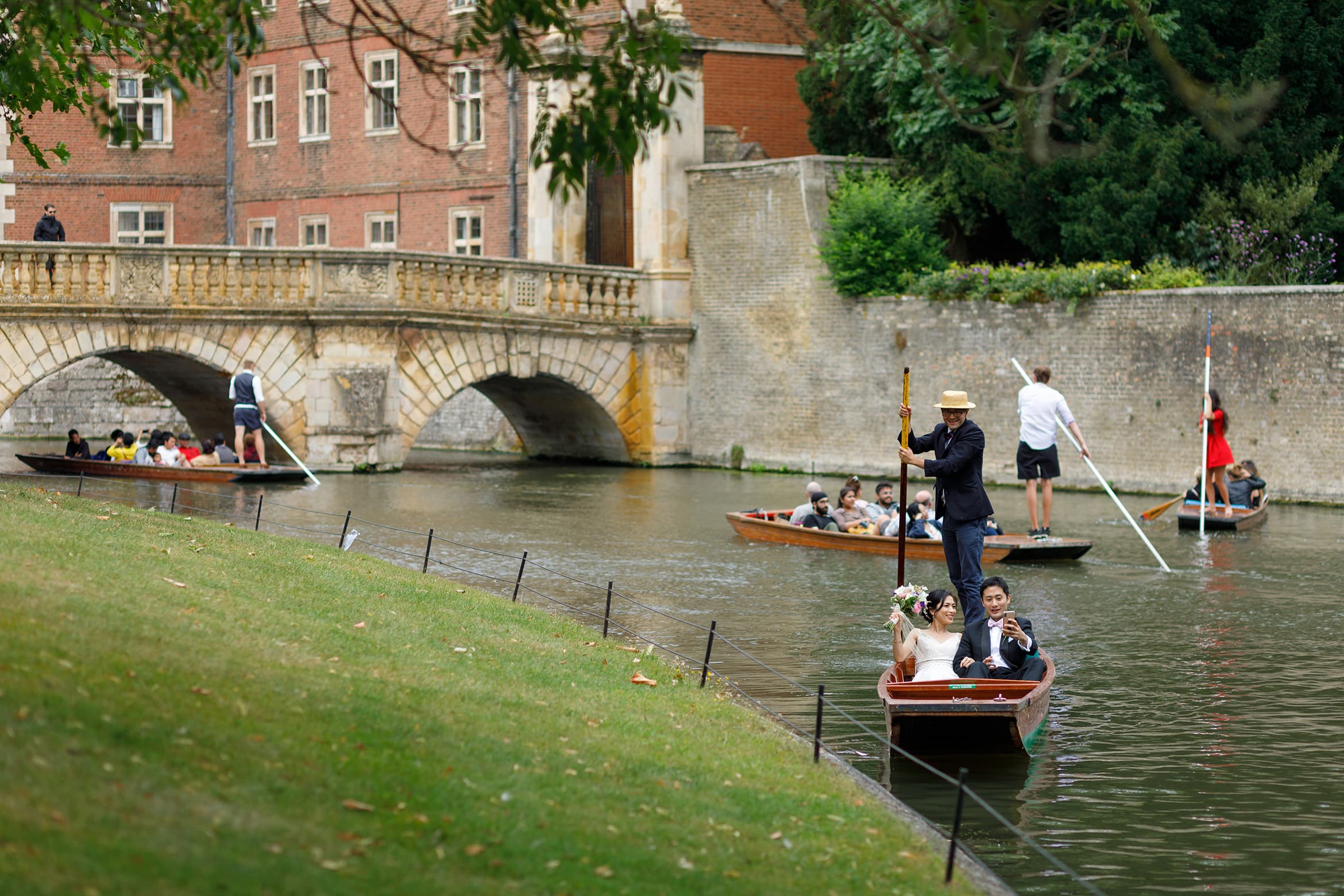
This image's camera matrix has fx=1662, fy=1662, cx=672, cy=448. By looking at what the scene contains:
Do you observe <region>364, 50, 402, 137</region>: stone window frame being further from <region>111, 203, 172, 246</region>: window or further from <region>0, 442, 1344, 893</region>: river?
<region>0, 442, 1344, 893</region>: river

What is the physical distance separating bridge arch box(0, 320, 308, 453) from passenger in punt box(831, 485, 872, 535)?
37.2ft

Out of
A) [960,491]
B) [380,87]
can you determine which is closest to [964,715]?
[960,491]

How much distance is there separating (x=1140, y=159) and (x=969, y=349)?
4056 mm

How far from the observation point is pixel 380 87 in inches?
1469

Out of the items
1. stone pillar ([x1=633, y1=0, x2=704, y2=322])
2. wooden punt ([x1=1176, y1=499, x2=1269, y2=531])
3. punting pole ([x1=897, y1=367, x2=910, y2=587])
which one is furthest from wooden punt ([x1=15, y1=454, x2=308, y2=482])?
punting pole ([x1=897, y1=367, x2=910, y2=587])

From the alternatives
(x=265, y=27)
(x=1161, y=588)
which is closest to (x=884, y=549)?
(x=1161, y=588)

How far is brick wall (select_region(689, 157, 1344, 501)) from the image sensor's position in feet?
79.7

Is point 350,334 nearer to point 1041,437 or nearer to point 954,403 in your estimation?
point 1041,437

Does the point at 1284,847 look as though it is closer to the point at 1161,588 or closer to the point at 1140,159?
the point at 1161,588

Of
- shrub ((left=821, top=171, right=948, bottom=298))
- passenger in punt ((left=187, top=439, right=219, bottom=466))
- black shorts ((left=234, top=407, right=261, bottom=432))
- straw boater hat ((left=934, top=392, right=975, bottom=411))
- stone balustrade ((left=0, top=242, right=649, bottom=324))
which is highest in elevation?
shrub ((left=821, top=171, right=948, bottom=298))

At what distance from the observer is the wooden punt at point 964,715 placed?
9.52m

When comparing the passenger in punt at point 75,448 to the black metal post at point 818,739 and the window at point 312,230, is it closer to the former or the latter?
the window at point 312,230

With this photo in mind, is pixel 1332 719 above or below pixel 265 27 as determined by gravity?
below

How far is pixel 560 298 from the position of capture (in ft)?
97.6
